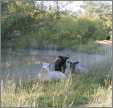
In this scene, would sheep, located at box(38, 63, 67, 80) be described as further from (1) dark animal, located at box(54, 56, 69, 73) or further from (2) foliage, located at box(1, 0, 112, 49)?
(2) foliage, located at box(1, 0, 112, 49)

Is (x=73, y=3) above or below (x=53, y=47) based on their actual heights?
above

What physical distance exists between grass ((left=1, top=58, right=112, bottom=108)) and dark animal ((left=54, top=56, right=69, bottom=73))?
0.14 meters

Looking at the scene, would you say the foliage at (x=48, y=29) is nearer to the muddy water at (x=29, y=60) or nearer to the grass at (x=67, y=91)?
the muddy water at (x=29, y=60)

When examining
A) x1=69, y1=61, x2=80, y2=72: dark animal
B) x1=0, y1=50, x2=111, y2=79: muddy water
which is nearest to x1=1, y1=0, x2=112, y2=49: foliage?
x1=0, y1=50, x2=111, y2=79: muddy water

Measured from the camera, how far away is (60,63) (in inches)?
146

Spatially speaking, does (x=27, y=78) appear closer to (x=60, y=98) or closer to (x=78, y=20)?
(x=60, y=98)

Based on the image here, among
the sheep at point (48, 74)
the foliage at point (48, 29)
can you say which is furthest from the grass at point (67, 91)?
the foliage at point (48, 29)

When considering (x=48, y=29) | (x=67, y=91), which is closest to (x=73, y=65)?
(x=67, y=91)

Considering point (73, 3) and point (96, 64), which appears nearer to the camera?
point (73, 3)

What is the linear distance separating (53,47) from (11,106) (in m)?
0.78

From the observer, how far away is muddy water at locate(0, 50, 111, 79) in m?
3.69

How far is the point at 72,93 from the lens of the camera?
12.2ft

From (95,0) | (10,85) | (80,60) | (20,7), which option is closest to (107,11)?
(95,0)

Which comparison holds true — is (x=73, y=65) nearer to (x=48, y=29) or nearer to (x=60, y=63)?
(x=60, y=63)
